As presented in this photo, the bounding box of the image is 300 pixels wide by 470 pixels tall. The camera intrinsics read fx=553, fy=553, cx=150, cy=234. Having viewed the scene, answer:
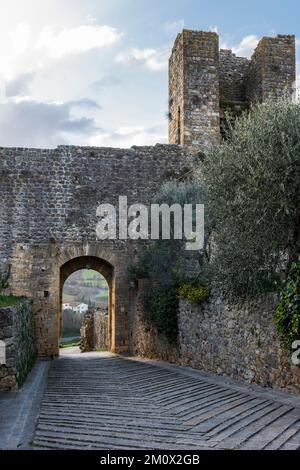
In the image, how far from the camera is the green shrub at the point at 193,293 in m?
12.6

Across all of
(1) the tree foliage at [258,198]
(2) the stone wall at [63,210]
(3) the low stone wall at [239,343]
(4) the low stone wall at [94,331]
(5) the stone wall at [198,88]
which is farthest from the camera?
(4) the low stone wall at [94,331]

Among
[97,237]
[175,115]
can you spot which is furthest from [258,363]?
[175,115]

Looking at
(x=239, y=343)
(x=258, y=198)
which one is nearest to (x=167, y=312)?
(x=239, y=343)

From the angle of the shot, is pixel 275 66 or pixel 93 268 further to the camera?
pixel 275 66

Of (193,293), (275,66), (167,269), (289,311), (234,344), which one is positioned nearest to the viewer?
(289,311)

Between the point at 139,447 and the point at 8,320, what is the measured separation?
4513 millimetres

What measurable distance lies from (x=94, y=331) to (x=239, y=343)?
1918 centimetres

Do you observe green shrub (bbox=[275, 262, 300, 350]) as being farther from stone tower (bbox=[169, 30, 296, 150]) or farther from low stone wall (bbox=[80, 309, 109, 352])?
low stone wall (bbox=[80, 309, 109, 352])

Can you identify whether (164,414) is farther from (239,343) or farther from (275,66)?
(275,66)

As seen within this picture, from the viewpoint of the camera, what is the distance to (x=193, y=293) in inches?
513

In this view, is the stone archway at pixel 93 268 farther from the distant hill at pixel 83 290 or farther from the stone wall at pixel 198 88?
the distant hill at pixel 83 290

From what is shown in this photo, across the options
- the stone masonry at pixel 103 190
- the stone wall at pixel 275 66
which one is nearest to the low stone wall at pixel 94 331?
the stone masonry at pixel 103 190

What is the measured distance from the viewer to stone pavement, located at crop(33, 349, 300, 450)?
585 centimetres

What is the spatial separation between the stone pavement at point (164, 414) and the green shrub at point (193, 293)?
1703mm
